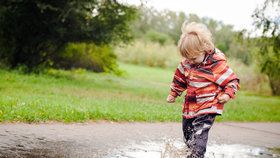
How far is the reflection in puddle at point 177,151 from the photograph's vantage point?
6008 mm

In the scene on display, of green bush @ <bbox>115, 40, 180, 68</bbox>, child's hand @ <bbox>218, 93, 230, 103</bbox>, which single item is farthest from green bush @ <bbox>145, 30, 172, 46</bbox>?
child's hand @ <bbox>218, 93, 230, 103</bbox>

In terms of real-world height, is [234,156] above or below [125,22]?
below

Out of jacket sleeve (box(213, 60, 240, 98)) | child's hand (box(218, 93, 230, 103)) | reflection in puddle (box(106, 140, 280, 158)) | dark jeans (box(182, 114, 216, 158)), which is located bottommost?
reflection in puddle (box(106, 140, 280, 158))

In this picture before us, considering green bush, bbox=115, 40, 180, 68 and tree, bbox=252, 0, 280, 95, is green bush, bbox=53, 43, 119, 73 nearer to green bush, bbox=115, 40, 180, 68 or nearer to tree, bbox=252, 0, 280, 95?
tree, bbox=252, 0, 280, 95

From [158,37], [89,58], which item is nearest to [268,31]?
[89,58]

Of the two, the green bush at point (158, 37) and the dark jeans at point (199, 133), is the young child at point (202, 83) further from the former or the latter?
the green bush at point (158, 37)

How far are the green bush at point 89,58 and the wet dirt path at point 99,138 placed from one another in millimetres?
20000

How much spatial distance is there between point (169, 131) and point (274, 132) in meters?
3.41

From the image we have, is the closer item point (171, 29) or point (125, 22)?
point (125, 22)

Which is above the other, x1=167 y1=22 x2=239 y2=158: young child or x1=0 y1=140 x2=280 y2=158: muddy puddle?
x1=167 y1=22 x2=239 y2=158: young child

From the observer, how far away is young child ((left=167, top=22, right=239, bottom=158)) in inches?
200

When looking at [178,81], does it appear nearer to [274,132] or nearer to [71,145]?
[71,145]

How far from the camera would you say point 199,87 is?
519cm

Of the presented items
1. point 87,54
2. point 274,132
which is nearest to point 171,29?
point 87,54
